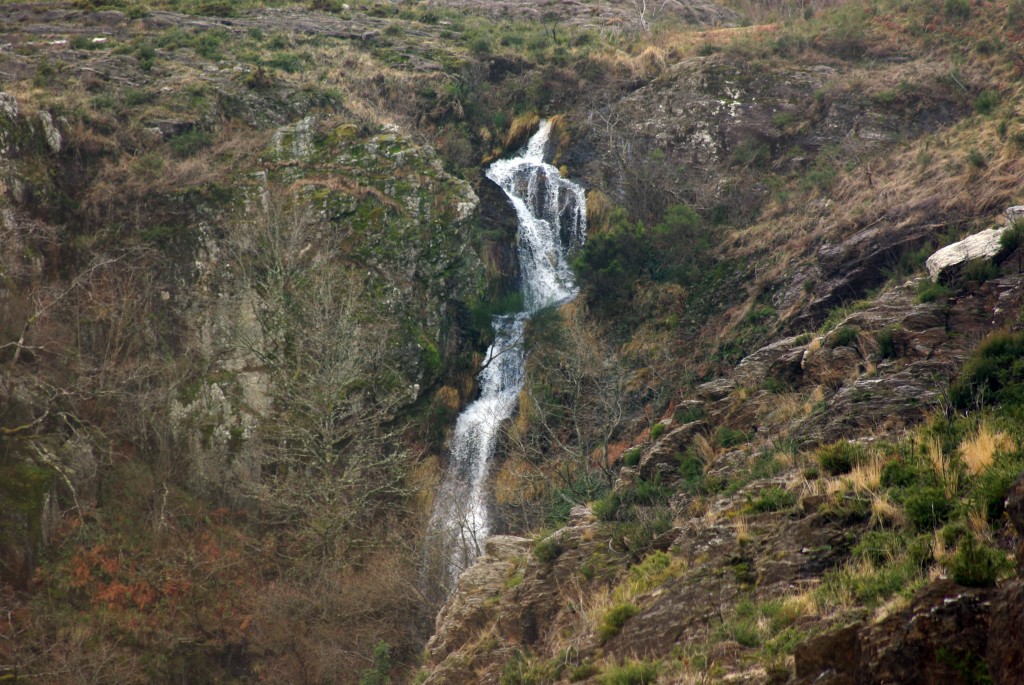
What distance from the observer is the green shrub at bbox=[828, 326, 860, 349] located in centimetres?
1527

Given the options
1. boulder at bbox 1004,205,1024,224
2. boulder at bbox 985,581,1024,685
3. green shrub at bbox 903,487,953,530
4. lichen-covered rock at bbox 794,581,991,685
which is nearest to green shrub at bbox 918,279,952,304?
boulder at bbox 1004,205,1024,224

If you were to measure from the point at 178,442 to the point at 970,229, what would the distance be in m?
21.2

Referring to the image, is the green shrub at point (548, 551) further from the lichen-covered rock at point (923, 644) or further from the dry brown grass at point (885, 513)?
the lichen-covered rock at point (923, 644)

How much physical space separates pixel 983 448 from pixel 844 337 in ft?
22.3

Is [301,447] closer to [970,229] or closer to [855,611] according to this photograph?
[970,229]

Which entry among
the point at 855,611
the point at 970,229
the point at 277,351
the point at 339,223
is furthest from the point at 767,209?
the point at 855,611

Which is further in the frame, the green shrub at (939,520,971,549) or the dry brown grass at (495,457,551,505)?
the dry brown grass at (495,457,551,505)

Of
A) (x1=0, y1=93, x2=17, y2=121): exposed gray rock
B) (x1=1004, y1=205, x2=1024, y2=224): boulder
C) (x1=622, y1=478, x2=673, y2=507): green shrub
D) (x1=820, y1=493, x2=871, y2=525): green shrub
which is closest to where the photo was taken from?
(x1=820, y1=493, x2=871, y2=525): green shrub

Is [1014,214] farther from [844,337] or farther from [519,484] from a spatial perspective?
[519,484]

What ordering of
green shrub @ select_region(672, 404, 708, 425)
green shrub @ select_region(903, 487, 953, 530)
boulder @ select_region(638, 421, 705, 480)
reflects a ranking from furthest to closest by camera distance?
green shrub @ select_region(672, 404, 708, 425) → boulder @ select_region(638, 421, 705, 480) → green shrub @ select_region(903, 487, 953, 530)

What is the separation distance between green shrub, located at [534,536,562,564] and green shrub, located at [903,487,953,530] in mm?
6563

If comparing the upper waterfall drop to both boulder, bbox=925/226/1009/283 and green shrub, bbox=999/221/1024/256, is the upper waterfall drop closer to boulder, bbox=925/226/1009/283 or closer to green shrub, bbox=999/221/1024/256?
boulder, bbox=925/226/1009/283

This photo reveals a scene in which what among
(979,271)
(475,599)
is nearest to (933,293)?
(979,271)

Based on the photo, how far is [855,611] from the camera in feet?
24.3
